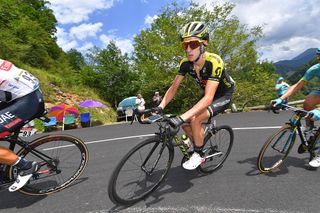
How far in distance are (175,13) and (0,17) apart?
1621 centimetres

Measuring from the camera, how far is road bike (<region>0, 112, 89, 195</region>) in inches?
124

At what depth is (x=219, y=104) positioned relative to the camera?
11.9 feet

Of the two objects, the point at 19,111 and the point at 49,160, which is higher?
the point at 19,111

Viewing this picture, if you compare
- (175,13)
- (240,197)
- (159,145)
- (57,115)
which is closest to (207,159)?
(240,197)

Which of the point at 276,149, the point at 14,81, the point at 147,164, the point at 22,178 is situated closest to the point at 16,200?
the point at 22,178

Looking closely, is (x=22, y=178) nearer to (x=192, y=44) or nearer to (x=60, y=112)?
(x=192, y=44)

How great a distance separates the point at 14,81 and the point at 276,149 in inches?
152

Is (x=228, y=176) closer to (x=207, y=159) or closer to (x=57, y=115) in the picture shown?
(x=207, y=159)

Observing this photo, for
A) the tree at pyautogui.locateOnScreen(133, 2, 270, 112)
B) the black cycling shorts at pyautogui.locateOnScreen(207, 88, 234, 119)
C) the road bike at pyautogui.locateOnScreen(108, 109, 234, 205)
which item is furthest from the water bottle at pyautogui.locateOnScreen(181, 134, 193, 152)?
the tree at pyautogui.locateOnScreen(133, 2, 270, 112)

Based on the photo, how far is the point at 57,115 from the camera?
13.4 metres

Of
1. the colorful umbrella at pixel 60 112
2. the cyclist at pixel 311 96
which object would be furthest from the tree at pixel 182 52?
the cyclist at pixel 311 96

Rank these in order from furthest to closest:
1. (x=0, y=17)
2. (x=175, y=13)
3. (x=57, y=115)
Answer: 1. (x=175, y=13)
2. (x=0, y=17)
3. (x=57, y=115)

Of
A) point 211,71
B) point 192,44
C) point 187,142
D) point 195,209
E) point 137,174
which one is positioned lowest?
point 195,209

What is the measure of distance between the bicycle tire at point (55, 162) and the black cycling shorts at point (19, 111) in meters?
0.41
